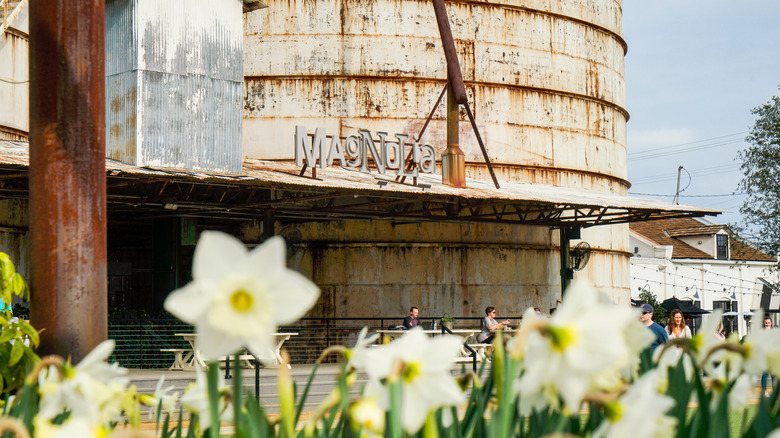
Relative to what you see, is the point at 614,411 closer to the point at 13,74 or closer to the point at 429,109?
the point at 13,74

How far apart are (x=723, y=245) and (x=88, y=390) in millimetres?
49254

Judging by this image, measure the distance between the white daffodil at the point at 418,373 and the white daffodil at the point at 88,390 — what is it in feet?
1.76

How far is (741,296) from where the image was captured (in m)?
45.2

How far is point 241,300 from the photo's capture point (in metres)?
1.35

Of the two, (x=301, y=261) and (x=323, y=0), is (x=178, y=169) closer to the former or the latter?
(x=301, y=261)

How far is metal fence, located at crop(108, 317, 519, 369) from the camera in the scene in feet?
58.6

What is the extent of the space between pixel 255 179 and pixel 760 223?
1207 inches

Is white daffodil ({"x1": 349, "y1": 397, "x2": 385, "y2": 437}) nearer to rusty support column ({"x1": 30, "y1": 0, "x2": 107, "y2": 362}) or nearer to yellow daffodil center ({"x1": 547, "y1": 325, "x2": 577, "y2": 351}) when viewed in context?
yellow daffodil center ({"x1": 547, "y1": 325, "x2": 577, "y2": 351})

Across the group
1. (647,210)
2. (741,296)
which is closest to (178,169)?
(647,210)

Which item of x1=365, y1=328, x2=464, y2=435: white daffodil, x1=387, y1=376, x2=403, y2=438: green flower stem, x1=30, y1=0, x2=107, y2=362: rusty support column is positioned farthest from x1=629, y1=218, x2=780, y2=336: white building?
x1=387, y1=376, x2=403, y2=438: green flower stem

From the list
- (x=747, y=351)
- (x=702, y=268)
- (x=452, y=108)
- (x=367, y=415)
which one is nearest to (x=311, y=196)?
(x=452, y=108)

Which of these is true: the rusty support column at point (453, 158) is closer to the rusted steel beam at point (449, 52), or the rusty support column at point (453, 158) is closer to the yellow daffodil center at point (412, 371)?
the rusted steel beam at point (449, 52)

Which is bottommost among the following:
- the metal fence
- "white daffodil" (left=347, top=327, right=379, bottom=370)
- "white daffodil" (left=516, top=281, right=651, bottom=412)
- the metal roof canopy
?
the metal fence

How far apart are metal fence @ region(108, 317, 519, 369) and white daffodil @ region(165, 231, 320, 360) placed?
1586cm
